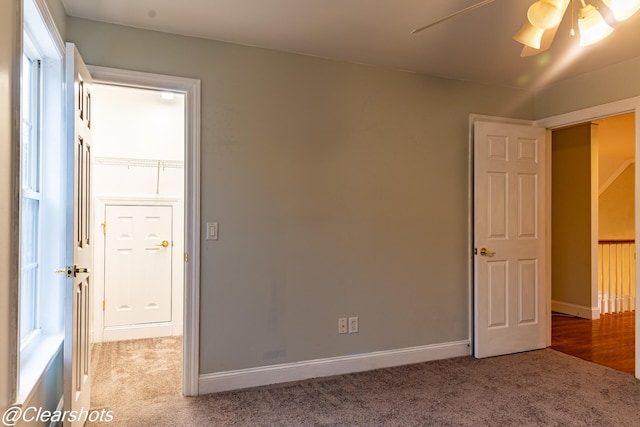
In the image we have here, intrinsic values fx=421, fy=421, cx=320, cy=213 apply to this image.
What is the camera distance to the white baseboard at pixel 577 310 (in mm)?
5098

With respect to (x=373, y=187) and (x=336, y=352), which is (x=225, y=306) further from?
(x=373, y=187)

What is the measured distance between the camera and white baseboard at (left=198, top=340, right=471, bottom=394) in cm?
289

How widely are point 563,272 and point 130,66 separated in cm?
540

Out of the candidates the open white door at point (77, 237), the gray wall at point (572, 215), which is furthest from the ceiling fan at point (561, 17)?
the gray wall at point (572, 215)

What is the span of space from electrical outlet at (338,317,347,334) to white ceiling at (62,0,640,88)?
2.01 metres

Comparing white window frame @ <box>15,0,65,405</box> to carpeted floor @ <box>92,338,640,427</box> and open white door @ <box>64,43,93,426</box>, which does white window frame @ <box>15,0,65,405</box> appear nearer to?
open white door @ <box>64,43,93,426</box>

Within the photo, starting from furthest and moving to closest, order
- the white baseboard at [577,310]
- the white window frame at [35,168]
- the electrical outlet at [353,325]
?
the white baseboard at [577,310] < the electrical outlet at [353,325] < the white window frame at [35,168]

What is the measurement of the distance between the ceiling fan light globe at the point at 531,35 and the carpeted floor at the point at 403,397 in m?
2.07

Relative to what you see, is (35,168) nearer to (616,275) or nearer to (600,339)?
(600,339)

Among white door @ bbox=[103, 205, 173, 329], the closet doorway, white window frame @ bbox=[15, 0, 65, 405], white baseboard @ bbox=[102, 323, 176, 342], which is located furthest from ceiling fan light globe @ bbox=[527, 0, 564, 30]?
white baseboard @ bbox=[102, 323, 176, 342]

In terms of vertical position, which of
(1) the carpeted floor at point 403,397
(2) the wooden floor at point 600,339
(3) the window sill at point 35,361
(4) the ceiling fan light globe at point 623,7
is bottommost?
(2) the wooden floor at point 600,339

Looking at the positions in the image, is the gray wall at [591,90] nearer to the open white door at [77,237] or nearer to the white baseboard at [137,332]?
the open white door at [77,237]

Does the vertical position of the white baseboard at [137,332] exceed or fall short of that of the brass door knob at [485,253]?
it falls short

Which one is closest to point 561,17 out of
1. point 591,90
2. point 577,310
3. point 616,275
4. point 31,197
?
point 591,90
